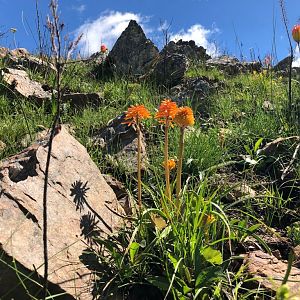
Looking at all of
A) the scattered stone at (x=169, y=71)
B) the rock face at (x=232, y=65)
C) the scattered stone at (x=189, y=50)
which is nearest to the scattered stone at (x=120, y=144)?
the scattered stone at (x=169, y=71)

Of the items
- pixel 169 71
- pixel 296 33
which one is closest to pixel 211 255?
pixel 296 33

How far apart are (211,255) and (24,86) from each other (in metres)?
3.93

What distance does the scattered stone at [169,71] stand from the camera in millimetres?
6969

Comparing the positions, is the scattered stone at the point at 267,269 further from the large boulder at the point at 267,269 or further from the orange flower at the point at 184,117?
the orange flower at the point at 184,117

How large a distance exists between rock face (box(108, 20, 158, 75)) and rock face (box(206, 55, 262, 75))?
1.40 m

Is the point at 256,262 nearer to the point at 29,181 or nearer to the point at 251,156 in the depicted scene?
the point at 29,181

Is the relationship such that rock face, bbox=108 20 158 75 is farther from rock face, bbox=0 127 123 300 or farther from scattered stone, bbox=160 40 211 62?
rock face, bbox=0 127 123 300

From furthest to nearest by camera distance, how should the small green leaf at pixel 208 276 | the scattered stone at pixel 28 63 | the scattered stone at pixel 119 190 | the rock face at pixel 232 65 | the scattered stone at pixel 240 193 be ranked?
the rock face at pixel 232 65
the scattered stone at pixel 28 63
the scattered stone at pixel 240 193
the scattered stone at pixel 119 190
the small green leaf at pixel 208 276

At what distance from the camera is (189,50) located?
911 centimetres

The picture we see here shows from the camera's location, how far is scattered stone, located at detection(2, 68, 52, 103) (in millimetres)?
4871

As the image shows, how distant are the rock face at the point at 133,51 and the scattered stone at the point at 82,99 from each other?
286 cm

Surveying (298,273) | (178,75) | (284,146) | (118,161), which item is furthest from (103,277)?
(178,75)

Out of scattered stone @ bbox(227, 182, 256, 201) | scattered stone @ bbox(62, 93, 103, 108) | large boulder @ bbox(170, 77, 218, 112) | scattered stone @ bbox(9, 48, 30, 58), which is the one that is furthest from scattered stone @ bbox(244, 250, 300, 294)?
scattered stone @ bbox(9, 48, 30, 58)

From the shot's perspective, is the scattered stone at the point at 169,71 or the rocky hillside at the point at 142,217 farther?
the scattered stone at the point at 169,71
